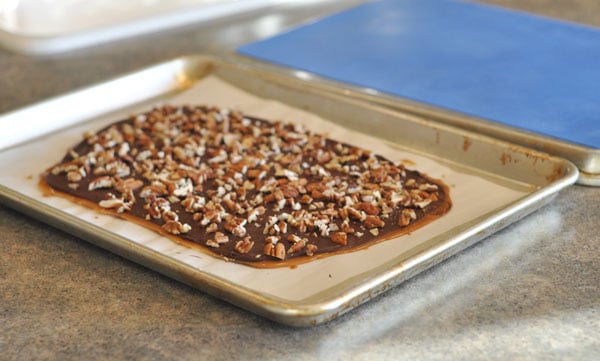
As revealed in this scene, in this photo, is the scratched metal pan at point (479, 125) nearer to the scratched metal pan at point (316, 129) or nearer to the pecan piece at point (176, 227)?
the scratched metal pan at point (316, 129)

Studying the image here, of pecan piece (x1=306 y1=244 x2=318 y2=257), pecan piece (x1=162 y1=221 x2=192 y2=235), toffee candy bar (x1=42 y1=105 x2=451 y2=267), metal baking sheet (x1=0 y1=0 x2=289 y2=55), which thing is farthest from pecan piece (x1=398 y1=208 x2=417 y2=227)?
metal baking sheet (x1=0 y1=0 x2=289 y2=55)

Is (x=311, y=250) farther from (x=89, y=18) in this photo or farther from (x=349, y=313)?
(x=89, y=18)

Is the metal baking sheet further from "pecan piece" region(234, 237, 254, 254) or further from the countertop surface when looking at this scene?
"pecan piece" region(234, 237, 254, 254)

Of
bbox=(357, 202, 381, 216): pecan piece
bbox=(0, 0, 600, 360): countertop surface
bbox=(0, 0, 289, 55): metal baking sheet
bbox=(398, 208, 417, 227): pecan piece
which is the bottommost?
bbox=(0, 0, 600, 360): countertop surface

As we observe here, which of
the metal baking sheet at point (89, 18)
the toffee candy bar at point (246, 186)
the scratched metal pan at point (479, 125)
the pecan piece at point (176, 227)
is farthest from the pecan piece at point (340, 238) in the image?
the metal baking sheet at point (89, 18)

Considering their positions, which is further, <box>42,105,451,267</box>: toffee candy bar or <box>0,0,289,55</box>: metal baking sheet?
<box>0,0,289,55</box>: metal baking sheet

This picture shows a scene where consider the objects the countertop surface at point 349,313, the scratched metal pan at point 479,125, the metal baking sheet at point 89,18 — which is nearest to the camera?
the countertop surface at point 349,313
